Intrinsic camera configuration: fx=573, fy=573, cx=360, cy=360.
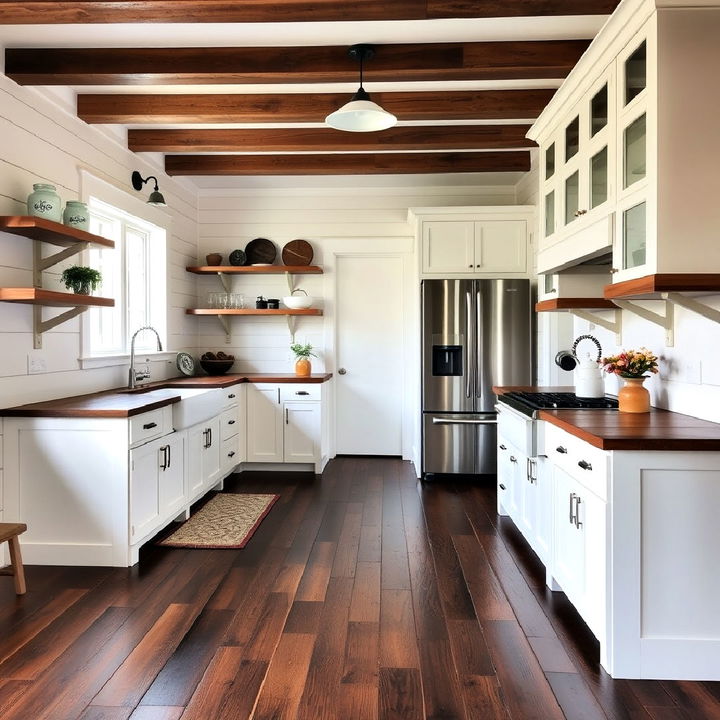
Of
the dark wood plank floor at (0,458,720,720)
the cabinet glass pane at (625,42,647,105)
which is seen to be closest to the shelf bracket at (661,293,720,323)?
the cabinet glass pane at (625,42,647,105)

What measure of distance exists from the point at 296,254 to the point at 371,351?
1210 millimetres

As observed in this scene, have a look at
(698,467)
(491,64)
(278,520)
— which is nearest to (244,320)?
(278,520)

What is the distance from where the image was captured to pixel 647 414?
261 cm

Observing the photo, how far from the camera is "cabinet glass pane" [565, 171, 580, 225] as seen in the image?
2.99m

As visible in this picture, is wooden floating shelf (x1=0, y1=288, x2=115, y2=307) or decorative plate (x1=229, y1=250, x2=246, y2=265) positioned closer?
wooden floating shelf (x1=0, y1=288, x2=115, y2=307)

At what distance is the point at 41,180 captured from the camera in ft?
10.6

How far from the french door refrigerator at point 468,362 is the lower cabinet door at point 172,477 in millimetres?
2043

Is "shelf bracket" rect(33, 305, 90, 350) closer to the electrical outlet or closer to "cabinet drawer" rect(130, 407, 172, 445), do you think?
the electrical outlet

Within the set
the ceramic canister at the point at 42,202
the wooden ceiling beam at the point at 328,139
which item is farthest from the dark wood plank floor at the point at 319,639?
the wooden ceiling beam at the point at 328,139

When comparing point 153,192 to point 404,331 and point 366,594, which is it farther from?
point 366,594

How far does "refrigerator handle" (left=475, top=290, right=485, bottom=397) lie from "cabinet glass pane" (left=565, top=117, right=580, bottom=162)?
68.5 inches

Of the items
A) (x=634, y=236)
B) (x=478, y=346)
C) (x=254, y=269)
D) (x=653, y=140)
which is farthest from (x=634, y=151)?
(x=254, y=269)

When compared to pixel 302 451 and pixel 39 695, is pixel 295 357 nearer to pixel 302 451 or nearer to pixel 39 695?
pixel 302 451

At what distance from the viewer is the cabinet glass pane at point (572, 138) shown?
116 inches
